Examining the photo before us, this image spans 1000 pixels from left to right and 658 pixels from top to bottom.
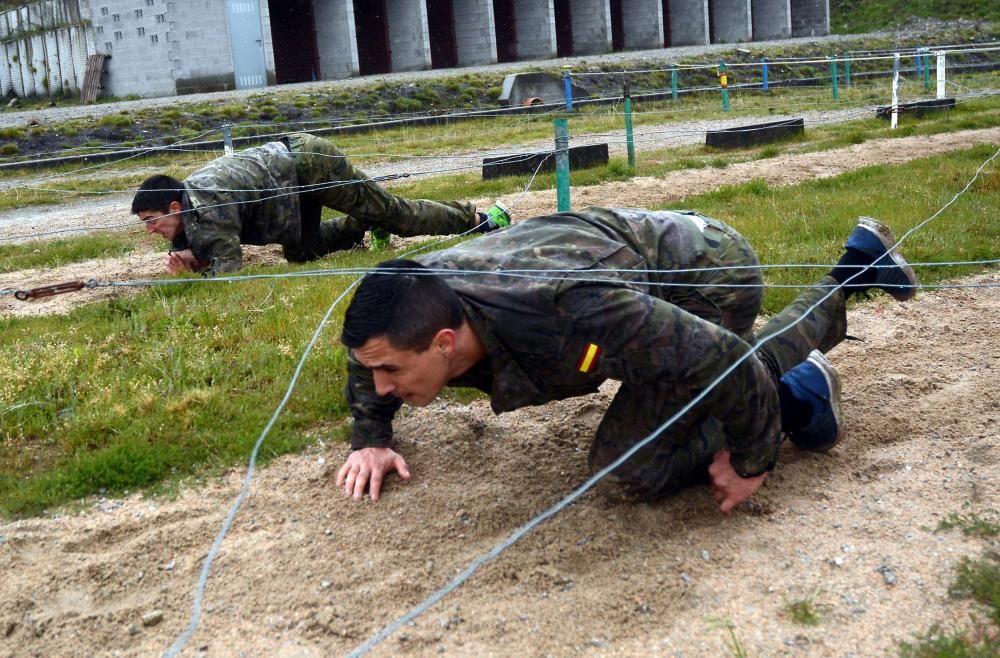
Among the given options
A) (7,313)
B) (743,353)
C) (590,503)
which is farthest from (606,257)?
(7,313)

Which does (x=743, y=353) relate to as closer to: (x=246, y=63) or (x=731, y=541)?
(x=731, y=541)

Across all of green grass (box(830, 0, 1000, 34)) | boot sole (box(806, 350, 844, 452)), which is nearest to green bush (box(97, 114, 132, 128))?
boot sole (box(806, 350, 844, 452))

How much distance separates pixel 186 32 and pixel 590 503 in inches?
999

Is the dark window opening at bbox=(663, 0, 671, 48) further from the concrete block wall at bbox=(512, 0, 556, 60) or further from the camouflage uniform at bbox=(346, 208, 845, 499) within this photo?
the camouflage uniform at bbox=(346, 208, 845, 499)

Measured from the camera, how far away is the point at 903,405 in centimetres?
451

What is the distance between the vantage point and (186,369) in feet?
17.2

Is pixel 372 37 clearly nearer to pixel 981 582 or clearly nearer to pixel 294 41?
pixel 294 41

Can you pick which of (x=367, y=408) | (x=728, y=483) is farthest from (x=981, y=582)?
(x=367, y=408)

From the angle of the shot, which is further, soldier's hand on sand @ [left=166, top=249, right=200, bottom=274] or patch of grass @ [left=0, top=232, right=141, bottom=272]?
patch of grass @ [left=0, top=232, right=141, bottom=272]

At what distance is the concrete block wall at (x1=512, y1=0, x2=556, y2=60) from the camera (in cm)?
3378

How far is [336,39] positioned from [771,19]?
20757 millimetres

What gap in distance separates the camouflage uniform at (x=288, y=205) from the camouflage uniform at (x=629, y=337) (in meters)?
3.44

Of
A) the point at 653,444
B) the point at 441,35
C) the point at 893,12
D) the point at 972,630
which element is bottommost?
the point at 972,630

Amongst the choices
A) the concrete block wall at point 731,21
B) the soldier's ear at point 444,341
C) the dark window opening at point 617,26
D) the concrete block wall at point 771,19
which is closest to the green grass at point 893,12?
the concrete block wall at point 771,19
